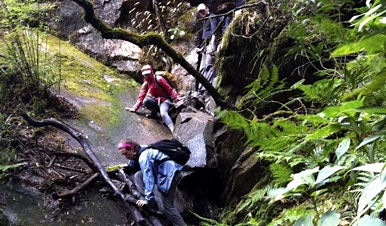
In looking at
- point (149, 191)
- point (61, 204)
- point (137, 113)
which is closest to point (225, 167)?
point (149, 191)

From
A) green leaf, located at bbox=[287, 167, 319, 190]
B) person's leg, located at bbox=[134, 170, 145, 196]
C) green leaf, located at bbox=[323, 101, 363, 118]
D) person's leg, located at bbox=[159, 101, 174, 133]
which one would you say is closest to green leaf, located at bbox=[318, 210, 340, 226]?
green leaf, located at bbox=[287, 167, 319, 190]

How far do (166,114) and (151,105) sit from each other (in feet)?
1.95

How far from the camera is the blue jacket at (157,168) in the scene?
506 centimetres

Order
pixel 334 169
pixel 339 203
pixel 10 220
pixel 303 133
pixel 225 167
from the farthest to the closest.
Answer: pixel 225 167
pixel 10 220
pixel 339 203
pixel 303 133
pixel 334 169

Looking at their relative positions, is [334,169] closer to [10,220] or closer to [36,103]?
[10,220]

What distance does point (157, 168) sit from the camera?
519 centimetres

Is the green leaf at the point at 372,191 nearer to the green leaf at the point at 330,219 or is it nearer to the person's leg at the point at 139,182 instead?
the green leaf at the point at 330,219

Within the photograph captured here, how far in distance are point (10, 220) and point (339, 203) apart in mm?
4325

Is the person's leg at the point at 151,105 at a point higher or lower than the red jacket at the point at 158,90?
lower

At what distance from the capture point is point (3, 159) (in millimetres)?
5668

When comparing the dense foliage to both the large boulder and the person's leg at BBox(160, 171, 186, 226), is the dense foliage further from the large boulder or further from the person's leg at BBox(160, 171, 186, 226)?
the large boulder

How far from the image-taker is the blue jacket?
506 centimetres

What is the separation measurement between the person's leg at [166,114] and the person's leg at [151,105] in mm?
283

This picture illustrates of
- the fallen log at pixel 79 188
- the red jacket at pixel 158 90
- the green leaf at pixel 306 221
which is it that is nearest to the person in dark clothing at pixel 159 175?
the fallen log at pixel 79 188
